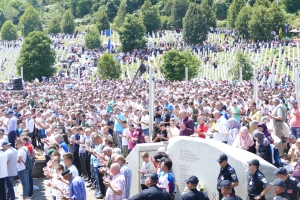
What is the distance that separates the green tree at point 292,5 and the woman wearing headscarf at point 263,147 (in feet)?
306

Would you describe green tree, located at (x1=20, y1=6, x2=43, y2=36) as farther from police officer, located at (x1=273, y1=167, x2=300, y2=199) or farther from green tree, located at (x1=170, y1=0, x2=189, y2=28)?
police officer, located at (x1=273, y1=167, x2=300, y2=199)

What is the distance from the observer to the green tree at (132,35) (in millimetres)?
85750

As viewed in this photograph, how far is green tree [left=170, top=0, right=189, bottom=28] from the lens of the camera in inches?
4097

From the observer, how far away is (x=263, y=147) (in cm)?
1119

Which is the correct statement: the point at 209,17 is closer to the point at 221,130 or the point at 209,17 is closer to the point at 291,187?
the point at 221,130

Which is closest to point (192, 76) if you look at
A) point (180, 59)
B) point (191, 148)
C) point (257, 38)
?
point (180, 59)

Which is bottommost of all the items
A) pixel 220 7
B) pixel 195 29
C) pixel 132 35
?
pixel 132 35

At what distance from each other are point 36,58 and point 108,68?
37.3 feet

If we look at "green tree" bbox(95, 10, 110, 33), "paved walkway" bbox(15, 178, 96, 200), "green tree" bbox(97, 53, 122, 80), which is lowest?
"green tree" bbox(97, 53, 122, 80)

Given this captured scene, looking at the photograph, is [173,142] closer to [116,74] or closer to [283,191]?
[283,191]

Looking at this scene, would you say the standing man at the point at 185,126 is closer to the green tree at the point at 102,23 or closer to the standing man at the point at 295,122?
the standing man at the point at 295,122

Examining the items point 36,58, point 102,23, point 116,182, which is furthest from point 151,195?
point 102,23

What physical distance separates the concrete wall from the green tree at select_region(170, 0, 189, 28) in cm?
9352

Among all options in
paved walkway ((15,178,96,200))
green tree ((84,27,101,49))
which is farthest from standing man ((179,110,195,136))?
green tree ((84,27,101,49))
